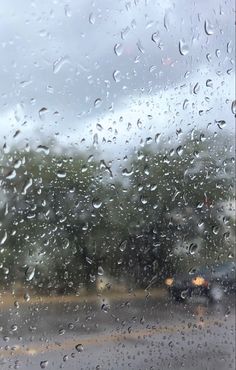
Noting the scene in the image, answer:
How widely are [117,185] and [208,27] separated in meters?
0.82

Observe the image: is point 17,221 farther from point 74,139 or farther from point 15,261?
point 74,139

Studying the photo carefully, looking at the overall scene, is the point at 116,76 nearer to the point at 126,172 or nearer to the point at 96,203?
the point at 126,172

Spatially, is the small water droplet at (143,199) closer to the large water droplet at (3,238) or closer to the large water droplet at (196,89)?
the large water droplet at (196,89)

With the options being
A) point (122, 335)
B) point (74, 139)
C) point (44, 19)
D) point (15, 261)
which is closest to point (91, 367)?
point (122, 335)

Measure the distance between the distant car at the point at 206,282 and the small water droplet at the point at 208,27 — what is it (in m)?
0.95

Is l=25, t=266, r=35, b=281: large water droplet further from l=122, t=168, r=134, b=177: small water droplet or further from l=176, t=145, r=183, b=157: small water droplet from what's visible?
l=176, t=145, r=183, b=157: small water droplet

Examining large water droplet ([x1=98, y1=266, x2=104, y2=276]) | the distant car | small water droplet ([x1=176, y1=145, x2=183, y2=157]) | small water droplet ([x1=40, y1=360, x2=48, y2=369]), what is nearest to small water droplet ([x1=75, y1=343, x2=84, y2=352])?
small water droplet ([x1=40, y1=360, x2=48, y2=369])

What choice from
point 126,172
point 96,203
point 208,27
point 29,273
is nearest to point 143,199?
point 126,172

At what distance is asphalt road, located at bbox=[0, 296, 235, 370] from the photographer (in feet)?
4.89

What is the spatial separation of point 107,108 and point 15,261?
0.61m

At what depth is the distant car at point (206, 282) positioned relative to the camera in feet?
6.59

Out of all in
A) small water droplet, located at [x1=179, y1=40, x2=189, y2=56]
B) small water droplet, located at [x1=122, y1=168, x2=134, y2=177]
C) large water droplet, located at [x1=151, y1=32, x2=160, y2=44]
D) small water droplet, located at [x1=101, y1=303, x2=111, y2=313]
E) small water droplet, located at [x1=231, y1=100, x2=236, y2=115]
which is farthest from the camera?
small water droplet, located at [x1=231, y1=100, x2=236, y2=115]

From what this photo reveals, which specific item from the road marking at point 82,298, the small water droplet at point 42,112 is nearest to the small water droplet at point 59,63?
the small water droplet at point 42,112

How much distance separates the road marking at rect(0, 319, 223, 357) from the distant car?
0.11 metres
